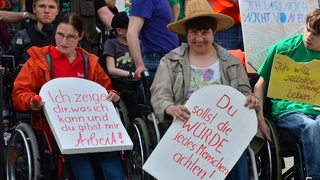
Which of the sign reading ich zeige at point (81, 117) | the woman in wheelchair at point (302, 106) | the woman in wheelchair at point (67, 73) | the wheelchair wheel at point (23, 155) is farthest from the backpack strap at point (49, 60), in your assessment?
the woman in wheelchair at point (302, 106)

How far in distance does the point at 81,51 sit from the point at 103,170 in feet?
2.98

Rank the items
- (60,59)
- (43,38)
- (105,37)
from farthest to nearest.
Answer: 1. (105,37)
2. (43,38)
3. (60,59)

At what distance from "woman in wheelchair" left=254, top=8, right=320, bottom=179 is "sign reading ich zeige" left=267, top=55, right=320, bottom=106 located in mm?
99

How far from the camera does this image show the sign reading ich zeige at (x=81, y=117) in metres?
4.41

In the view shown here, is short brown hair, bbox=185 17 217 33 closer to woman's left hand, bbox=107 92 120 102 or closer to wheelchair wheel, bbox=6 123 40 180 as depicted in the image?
woman's left hand, bbox=107 92 120 102

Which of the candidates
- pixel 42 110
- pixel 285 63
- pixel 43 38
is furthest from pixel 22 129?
pixel 285 63

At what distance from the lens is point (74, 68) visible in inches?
192

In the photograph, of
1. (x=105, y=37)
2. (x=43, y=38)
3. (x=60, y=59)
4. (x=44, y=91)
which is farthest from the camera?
(x=105, y=37)

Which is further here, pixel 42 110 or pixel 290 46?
pixel 290 46

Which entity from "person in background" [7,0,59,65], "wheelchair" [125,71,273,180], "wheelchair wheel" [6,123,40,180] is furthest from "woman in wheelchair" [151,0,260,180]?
"person in background" [7,0,59,65]

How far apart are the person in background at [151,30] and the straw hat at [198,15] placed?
11.2 inches

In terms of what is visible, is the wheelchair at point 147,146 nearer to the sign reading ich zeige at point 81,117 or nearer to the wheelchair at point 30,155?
the sign reading ich zeige at point 81,117

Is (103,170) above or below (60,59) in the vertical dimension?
below

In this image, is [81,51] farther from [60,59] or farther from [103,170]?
[103,170]
